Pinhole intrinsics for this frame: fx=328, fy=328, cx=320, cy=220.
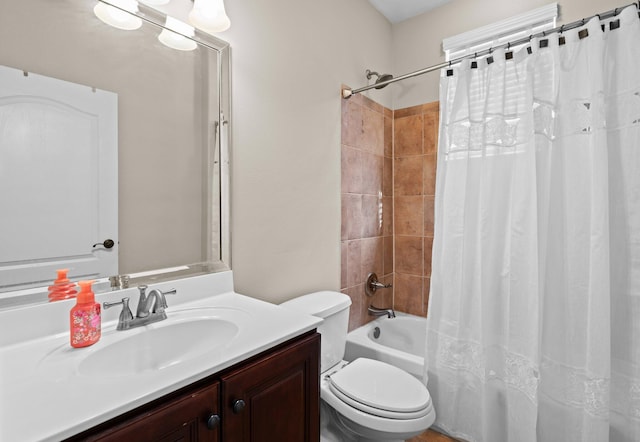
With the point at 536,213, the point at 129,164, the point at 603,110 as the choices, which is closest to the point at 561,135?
the point at 603,110

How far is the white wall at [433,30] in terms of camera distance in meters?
2.03

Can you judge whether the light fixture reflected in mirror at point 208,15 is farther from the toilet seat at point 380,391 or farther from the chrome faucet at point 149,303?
the toilet seat at point 380,391

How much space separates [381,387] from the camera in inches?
56.7

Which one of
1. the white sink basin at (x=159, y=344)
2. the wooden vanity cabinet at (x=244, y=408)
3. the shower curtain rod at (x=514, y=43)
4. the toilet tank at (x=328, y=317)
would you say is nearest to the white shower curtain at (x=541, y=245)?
the shower curtain rod at (x=514, y=43)

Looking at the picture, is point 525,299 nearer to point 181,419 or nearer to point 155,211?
point 181,419

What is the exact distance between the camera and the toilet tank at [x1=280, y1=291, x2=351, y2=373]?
1.56 metres

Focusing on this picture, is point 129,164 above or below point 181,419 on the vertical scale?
above

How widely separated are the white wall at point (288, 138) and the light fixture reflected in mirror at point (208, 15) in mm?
115

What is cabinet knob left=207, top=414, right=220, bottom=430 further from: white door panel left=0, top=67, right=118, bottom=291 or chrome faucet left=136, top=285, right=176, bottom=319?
white door panel left=0, top=67, right=118, bottom=291

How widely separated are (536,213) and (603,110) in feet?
1.58

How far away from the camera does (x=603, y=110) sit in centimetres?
135

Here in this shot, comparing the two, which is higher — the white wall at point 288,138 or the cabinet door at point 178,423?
the white wall at point 288,138

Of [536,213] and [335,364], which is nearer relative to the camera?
[536,213]

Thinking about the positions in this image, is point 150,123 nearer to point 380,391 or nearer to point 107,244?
point 107,244
